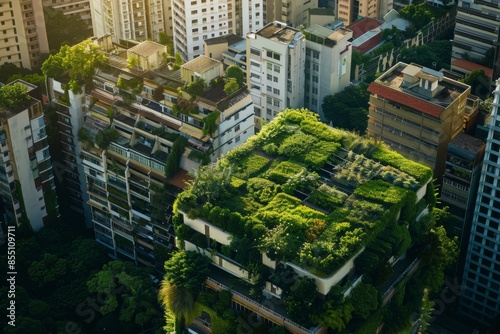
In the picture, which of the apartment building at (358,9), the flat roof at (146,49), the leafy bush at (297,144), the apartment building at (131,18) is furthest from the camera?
the apartment building at (358,9)

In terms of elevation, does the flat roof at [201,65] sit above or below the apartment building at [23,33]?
above

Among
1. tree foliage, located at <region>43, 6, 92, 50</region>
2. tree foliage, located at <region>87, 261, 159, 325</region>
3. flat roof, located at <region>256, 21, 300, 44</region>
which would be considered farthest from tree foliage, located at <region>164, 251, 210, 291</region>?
tree foliage, located at <region>43, 6, 92, 50</region>

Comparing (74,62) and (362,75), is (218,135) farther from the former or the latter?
(362,75)

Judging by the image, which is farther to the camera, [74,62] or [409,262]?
[74,62]

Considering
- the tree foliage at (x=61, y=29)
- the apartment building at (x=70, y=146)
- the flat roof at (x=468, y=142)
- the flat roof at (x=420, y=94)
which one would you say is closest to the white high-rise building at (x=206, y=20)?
the tree foliage at (x=61, y=29)

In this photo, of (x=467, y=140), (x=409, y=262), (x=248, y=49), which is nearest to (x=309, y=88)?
(x=248, y=49)

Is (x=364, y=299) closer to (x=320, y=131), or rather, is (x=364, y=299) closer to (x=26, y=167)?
(x=320, y=131)

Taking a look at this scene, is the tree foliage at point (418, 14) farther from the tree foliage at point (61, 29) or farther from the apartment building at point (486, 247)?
the apartment building at point (486, 247)
